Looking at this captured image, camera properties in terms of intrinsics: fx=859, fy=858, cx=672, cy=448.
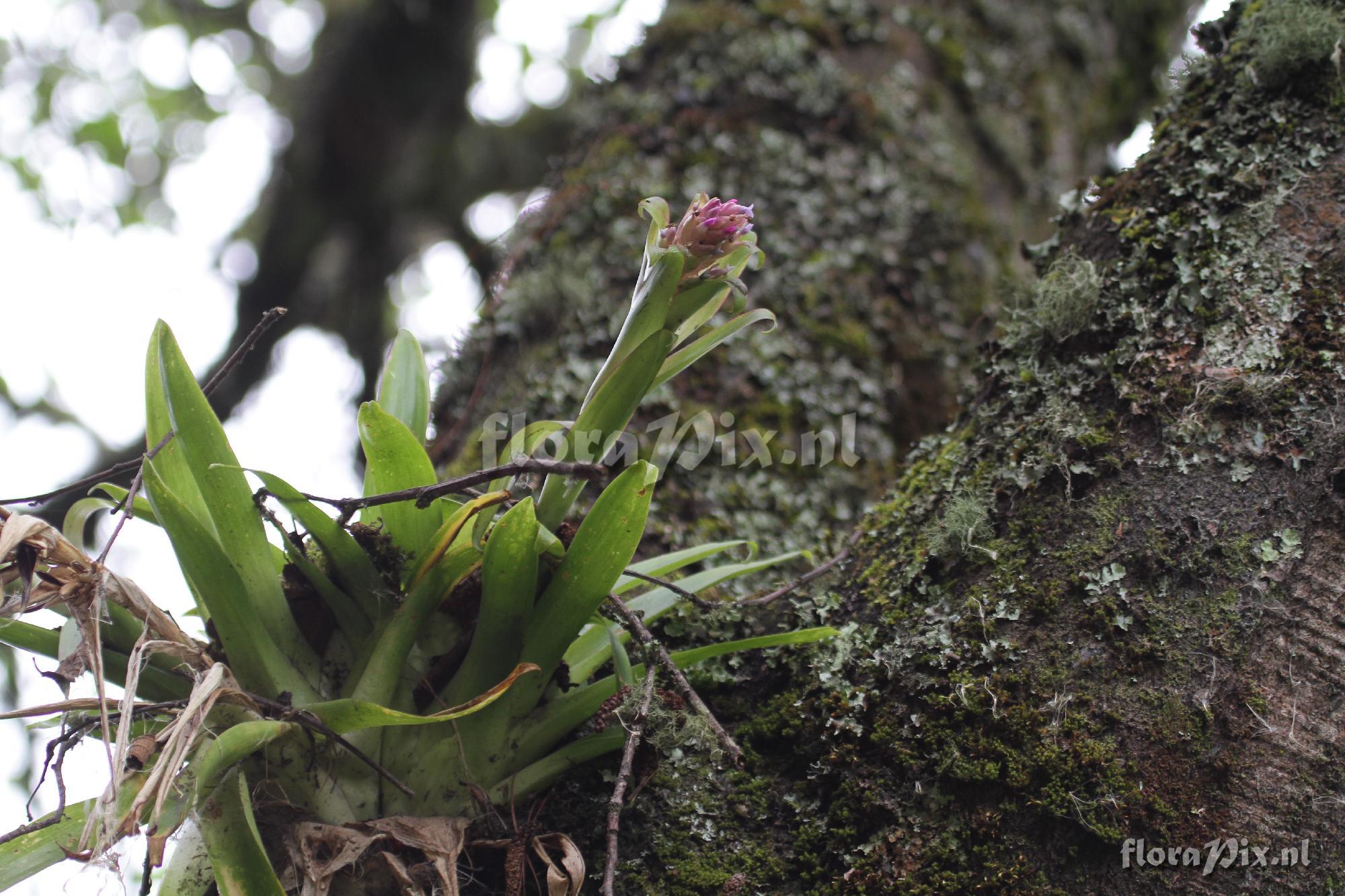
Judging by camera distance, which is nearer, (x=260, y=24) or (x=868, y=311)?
(x=868, y=311)

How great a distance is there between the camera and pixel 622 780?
3.02ft

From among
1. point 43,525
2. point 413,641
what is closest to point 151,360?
point 43,525

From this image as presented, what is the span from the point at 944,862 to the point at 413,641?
654mm

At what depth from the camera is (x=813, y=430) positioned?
1824 mm

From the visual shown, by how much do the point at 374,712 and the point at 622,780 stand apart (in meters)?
0.27

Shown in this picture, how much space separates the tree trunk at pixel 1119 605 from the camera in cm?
89

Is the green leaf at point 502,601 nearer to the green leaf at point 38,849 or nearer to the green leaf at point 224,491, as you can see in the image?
the green leaf at point 224,491

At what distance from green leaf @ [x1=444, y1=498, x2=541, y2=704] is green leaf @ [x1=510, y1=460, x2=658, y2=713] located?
0.12 ft

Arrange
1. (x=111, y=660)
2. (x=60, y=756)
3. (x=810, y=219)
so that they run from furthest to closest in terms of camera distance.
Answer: (x=810, y=219), (x=111, y=660), (x=60, y=756)

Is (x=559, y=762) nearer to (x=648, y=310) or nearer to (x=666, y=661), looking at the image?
(x=666, y=661)

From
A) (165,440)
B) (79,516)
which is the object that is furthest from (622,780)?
(79,516)

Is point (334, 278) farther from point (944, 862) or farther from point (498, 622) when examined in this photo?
point (944, 862)

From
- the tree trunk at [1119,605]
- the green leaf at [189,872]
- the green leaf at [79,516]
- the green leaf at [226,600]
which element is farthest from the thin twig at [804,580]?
the green leaf at [79,516]

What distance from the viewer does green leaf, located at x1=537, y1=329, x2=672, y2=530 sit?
3.29 feet
